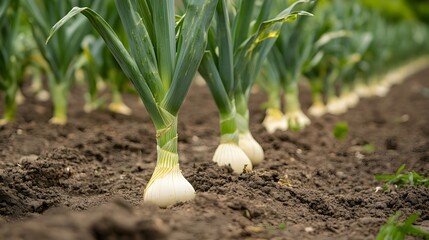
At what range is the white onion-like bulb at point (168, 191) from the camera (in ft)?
7.80

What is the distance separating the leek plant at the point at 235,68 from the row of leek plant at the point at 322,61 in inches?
49.3

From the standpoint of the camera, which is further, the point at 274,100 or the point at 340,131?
the point at 274,100

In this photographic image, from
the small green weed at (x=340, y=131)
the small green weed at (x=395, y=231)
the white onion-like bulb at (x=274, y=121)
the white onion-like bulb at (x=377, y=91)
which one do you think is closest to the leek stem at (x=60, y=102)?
the white onion-like bulb at (x=274, y=121)

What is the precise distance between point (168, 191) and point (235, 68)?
93cm

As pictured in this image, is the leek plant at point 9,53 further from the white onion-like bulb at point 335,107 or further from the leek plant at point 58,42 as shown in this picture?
the white onion-like bulb at point 335,107

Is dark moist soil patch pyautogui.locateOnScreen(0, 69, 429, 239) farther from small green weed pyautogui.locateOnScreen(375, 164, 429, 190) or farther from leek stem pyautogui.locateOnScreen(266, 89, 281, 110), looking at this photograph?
leek stem pyautogui.locateOnScreen(266, 89, 281, 110)

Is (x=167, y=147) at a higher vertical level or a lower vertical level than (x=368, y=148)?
higher

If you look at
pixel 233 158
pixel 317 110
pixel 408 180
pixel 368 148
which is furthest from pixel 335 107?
pixel 233 158

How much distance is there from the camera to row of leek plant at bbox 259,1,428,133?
481 cm

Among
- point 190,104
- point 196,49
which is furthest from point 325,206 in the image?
point 190,104

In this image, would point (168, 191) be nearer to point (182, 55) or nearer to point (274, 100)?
point (182, 55)

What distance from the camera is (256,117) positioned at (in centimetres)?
556

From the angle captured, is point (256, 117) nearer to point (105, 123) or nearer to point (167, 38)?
point (105, 123)

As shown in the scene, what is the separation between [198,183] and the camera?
2.62 m
